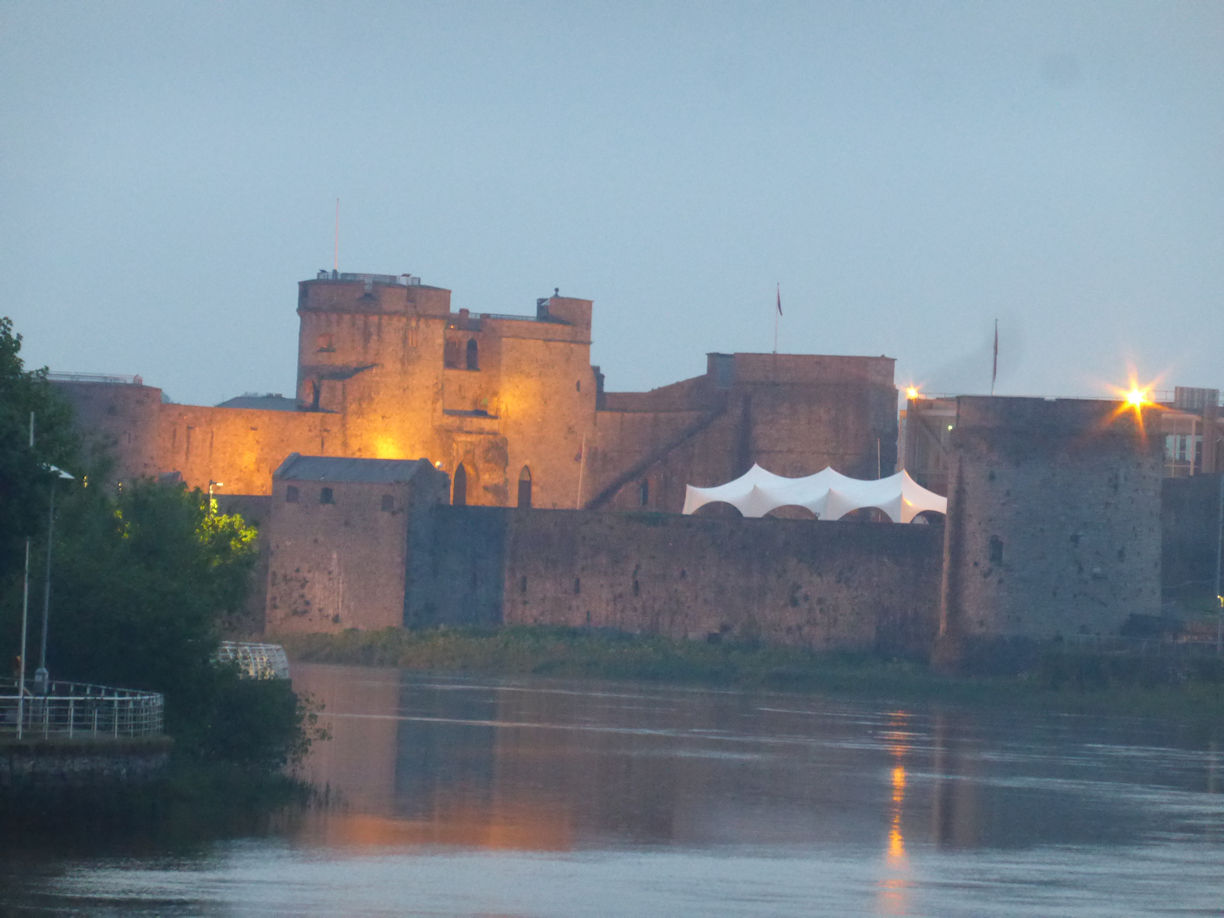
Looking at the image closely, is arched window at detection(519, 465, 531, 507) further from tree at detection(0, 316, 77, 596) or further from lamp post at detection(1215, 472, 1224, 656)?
tree at detection(0, 316, 77, 596)

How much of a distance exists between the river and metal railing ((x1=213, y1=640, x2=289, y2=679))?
1.28 metres

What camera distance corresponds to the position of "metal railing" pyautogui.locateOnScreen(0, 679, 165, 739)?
22728mm

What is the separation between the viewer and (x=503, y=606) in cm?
5300

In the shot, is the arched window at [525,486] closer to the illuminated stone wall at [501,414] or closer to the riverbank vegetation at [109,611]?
the illuminated stone wall at [501,414]

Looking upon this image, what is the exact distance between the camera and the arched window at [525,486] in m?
65.2

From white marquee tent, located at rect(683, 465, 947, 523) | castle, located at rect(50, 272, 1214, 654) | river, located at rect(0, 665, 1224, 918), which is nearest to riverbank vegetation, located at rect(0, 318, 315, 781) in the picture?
river, located at rect(0, 665, 1224, 918)

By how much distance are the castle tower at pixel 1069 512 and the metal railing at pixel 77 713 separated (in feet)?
78.4

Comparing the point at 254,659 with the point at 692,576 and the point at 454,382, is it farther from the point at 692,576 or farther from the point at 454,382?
the point at 454,382

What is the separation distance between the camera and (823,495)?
54.9 metres

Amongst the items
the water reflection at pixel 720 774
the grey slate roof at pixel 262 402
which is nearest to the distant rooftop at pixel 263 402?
the grey slate roof at pixel 262 402

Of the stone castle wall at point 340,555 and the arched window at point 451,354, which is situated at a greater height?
the arched window at point 451,354

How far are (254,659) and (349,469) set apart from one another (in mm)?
23220

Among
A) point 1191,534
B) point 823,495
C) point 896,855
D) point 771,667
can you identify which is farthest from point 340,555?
point 896,855

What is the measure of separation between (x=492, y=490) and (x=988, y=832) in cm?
3863
